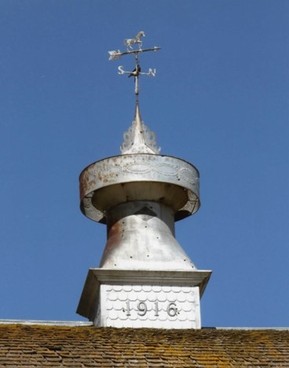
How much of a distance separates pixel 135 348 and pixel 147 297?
4190mm

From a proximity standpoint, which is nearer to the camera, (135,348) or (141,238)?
(135,348)

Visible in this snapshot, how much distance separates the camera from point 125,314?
2375cm

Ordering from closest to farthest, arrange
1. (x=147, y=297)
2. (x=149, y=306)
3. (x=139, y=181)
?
(x=149, y=306), (x=147, y=297), (x=139, y=181)

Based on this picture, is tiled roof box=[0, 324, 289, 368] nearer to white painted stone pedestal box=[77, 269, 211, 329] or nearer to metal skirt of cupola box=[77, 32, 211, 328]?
white painted stone pedestal box=[77, 269, 211, 329]

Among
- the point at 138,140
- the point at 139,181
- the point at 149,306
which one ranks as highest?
the point at 138,140

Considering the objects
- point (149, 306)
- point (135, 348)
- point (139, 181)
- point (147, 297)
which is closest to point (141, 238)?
point (139, 181)

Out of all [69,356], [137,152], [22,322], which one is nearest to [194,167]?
[137,152]

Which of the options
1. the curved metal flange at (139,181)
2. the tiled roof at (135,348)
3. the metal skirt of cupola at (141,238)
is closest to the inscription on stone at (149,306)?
the metal skirt of cupola at (141,238)

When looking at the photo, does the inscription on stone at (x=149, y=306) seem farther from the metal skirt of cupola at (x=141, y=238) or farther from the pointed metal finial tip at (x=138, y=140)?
the pointed metal finial tip at (x=138, y=140)

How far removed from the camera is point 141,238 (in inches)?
1000

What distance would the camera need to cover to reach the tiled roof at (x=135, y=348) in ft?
62.3

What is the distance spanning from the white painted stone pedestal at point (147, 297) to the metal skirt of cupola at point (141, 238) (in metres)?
0.02

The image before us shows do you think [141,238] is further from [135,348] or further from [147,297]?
[135,348]

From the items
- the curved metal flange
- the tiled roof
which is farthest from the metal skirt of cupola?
the tiled roof
